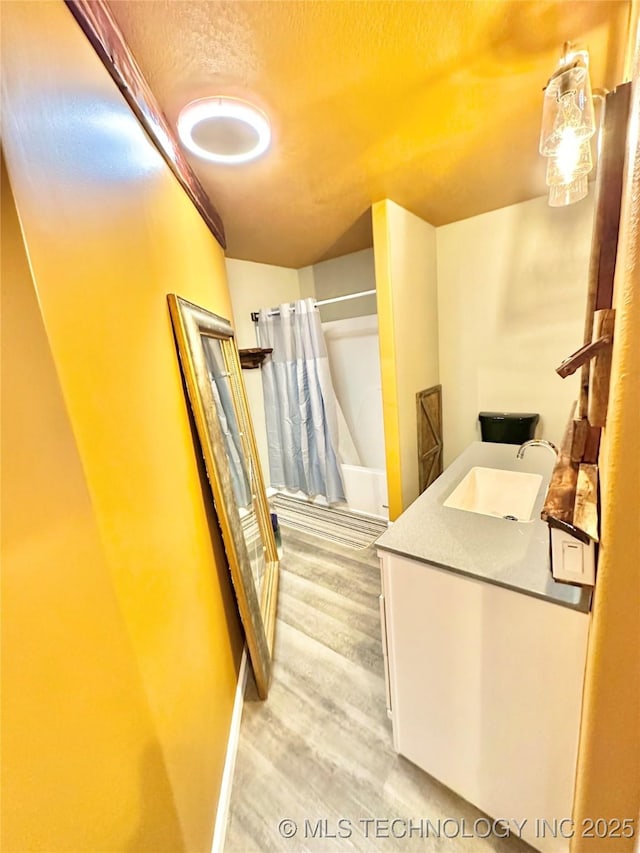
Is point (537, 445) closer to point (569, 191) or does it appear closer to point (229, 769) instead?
point (569, 191)

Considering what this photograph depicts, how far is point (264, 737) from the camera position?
1360 mm

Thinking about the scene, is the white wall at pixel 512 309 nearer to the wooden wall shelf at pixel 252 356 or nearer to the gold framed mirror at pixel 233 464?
the wooden wall shelf at pixel 252 356

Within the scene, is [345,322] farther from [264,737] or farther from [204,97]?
[264,737]

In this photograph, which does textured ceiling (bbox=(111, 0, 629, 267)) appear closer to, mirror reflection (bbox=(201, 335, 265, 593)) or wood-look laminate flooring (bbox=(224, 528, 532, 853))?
mirror reflection (bbox=(201, 335, 265, 593))

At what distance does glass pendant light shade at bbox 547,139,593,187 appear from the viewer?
1.18 m

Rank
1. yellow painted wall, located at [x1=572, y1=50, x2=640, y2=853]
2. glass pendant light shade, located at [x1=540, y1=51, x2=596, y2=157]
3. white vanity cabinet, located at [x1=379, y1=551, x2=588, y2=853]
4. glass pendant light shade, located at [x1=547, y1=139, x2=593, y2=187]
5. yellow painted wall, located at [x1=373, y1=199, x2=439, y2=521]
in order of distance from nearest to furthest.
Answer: yellow painted wall, located at [x1=572, y1=50, x2=640, y2=853] < white vanity cabinet, located at [x1=379, y1=551, x2=588, y2=853] < glass pendant light shade, located at [x1=540, y1=51, x2=596, y2=157] < glass pendant light shade, located at [x1=547, y1=139, x2=593, y2=187] < yellow painted wall, located at [x1=373, y1=199, x2=439, y2=521]

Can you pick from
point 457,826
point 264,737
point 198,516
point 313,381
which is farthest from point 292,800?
point 313,381

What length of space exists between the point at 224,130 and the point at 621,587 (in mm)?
1912

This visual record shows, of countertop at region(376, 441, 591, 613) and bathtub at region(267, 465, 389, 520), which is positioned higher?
countertop at region(376, 441, 591, 613)

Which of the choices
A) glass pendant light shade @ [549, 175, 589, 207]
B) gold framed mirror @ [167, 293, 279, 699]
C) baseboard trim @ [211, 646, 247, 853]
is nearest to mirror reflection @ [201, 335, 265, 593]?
gold framed mirror @ [167, 293, 279, 699]

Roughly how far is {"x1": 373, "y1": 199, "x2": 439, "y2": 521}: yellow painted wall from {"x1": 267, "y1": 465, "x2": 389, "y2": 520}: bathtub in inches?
17.4

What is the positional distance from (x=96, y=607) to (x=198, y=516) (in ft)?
1.94

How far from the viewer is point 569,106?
1.06 m

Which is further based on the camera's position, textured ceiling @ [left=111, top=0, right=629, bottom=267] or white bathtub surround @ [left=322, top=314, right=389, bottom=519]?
white bathtub surround @ [left=322, top=314, right=389, bottom=519]
